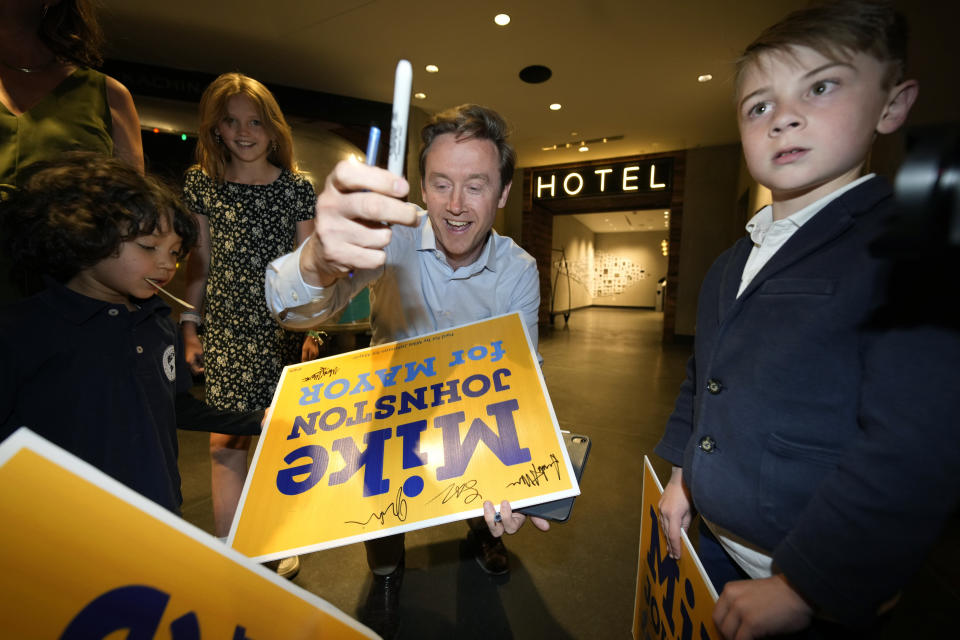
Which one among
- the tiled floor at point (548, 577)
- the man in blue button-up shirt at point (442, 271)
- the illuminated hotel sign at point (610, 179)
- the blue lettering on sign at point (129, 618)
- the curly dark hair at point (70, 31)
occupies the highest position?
the illuminated hotel sign at point (610, 179)

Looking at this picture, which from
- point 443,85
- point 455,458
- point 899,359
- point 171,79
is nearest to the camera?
point 899,359

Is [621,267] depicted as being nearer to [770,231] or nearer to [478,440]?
[770,231]

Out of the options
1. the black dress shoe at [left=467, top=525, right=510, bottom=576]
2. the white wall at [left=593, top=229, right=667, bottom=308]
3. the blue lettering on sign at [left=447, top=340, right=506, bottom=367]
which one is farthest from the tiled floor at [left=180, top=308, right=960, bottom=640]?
the white wall at [left=593, top=229, right=667, bottom=308]

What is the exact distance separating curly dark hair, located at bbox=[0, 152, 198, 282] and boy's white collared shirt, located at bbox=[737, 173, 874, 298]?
Result: 120cm

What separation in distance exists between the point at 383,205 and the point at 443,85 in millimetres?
4309

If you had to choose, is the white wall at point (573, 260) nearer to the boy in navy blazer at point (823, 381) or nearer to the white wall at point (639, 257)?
the white wall at point (639, 257)

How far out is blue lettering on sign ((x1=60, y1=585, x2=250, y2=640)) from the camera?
32cm

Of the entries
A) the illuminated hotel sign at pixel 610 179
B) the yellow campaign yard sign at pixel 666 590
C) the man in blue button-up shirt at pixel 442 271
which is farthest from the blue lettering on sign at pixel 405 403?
the illuminated hotel sign at pixel 610 179

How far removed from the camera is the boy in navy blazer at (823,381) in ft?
1.29

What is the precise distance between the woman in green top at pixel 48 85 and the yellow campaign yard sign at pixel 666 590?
1360 millimetres

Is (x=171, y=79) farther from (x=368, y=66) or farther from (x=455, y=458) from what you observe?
(x=455, y=458)

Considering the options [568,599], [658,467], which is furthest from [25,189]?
[658,467]

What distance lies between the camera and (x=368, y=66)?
3.75 meters

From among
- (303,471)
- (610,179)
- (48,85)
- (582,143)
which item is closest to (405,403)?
(303,471)
